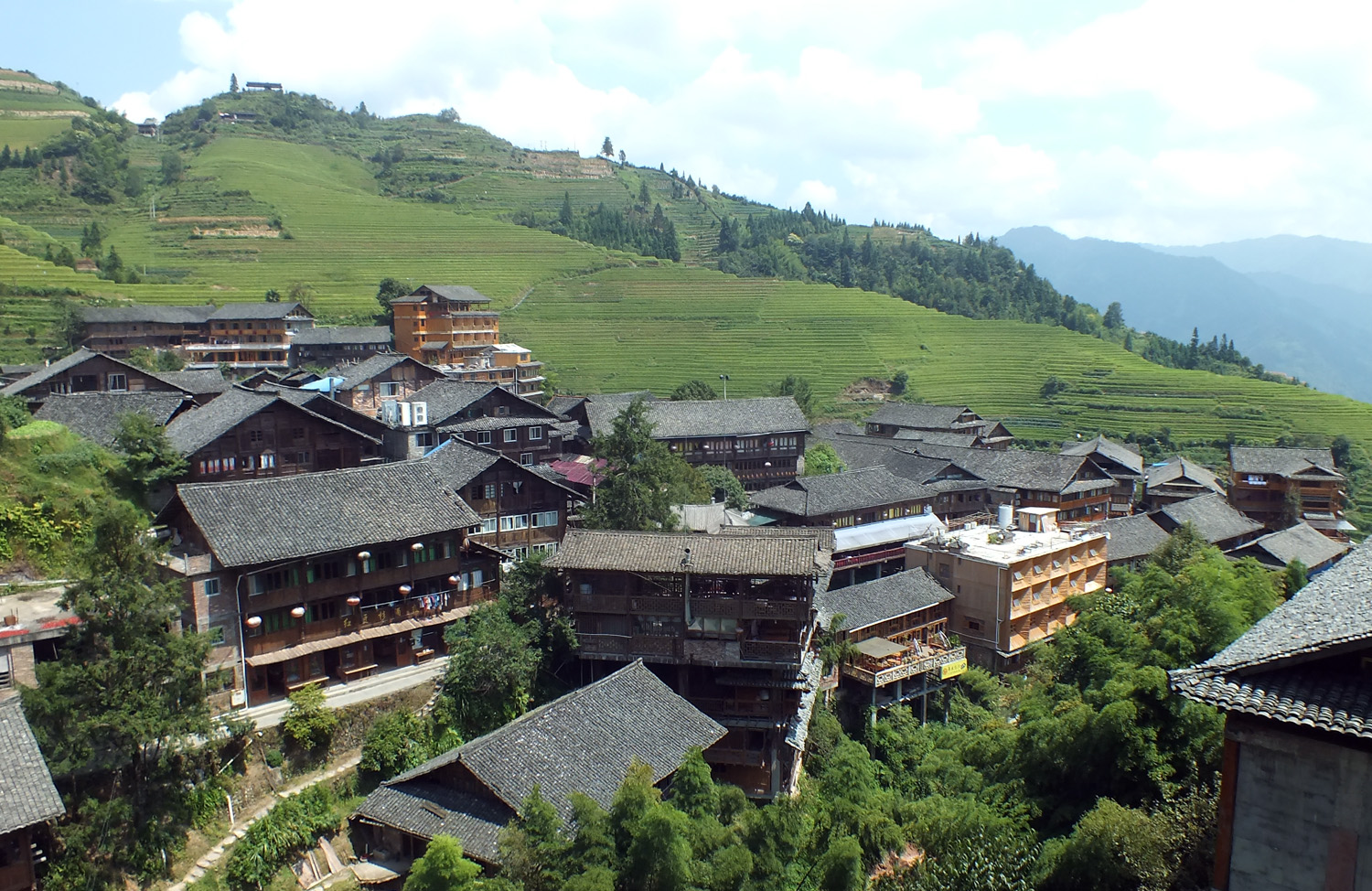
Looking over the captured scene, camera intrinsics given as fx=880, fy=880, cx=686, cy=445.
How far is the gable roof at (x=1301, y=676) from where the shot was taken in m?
8.95

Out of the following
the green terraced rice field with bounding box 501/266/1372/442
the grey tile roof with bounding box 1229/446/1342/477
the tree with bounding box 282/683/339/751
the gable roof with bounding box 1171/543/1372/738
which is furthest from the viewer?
the green terraced rice field with bounding box 501/266/1372/442

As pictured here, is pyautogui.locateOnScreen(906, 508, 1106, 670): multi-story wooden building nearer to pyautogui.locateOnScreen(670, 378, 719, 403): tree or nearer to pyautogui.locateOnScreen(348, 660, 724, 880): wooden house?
pyautogui.locateOnScreen(348, 660, 724, 880): wooden house

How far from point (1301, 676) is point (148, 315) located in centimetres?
7300

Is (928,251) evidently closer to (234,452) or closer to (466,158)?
(466,158)

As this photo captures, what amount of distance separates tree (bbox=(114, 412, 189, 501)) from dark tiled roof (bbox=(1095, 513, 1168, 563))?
141ft

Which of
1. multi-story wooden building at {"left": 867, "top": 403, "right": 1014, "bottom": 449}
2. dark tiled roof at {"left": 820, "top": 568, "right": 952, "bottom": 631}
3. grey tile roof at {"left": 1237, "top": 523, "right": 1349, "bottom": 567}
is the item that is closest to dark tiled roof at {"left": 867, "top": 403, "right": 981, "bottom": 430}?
multi-story wooden building at {"left": 867, "top": 403, "right": 1014, "bottom": 449}

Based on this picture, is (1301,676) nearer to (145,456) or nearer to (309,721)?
(309,721)

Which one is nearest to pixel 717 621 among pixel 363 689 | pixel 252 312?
pixel 363 689

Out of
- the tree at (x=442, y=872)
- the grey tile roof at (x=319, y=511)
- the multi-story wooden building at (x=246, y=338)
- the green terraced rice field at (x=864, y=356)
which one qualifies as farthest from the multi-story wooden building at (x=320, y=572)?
the green terraced rice field at (x=864, y=356)

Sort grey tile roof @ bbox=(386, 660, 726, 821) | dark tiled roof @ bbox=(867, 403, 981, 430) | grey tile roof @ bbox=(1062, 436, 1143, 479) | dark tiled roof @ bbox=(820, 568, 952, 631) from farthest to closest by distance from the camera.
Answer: dark tiled roof @ bbox=(867, 403, 981, 430) → grey tile roof @ bbox=(1062, 436, 1143, 479) → dark tiled roof @ bbox=(820, 568, 952, 631) → grey tile roof @ bbox=(386, 660, 726, 821)

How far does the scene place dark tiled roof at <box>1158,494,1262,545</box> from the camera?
166 ft

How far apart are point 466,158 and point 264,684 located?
16179cm

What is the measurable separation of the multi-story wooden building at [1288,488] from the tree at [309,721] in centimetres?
5913

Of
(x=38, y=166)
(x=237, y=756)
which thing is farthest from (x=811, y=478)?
(x=38, y=166)
